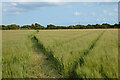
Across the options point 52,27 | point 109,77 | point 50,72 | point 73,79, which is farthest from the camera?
point 52,27

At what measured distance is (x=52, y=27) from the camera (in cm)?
6650

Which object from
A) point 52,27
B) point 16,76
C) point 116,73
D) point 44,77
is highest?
point 52,27

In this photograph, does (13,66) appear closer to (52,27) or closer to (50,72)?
(50,72)

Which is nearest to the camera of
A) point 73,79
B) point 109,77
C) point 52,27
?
point 109,77

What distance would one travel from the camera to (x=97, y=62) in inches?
132

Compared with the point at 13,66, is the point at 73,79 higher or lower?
lower

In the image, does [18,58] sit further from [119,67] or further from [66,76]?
[119,67]

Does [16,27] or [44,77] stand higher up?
[16,27]

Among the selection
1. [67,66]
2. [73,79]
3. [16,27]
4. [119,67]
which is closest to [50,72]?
[67,66]

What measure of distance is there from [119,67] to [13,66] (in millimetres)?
2518

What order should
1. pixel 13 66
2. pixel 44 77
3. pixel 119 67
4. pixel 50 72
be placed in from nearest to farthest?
pixel 119 67 → pixel 13 66 → pixel 44 77 → pixel 50 72

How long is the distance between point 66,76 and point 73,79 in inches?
8.2

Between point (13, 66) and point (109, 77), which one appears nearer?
point (109, 77)

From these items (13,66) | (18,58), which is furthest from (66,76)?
(18,58)
